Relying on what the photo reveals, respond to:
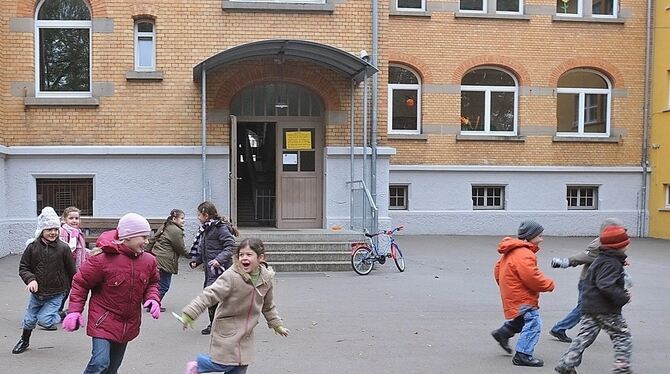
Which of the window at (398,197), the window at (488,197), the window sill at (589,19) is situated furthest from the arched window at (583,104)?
the window at (398,197)

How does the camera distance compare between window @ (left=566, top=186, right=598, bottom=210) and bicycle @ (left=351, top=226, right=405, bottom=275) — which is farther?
window @ (left=566, top=186, right=598, bottom=210)

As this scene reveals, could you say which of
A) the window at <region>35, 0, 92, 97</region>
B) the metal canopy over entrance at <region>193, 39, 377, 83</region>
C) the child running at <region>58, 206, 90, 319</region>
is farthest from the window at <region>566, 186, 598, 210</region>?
the child running at <region>58, 206, 90, 319</region>

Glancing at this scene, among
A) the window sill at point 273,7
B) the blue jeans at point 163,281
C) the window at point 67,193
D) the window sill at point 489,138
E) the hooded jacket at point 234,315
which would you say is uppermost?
the window sill at point 273,7

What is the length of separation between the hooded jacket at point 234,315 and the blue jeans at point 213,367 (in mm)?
49

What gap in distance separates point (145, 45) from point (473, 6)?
10.1 m

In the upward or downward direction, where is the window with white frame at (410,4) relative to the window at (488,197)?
upward

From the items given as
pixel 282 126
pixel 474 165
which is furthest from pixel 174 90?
pixel 474 165

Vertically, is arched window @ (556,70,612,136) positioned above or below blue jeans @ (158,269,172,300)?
A: above

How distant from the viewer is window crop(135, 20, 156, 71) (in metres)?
13.5

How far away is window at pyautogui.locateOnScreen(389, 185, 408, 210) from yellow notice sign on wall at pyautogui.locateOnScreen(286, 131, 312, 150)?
4.40 metres

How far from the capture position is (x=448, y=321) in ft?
26.0

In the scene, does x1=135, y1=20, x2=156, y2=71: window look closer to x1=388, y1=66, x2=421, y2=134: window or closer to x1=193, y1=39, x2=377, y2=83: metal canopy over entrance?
x1=193, y1=39, x2=377, y2=83: metal canopy over entrance

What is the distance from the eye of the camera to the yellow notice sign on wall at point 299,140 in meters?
14.6

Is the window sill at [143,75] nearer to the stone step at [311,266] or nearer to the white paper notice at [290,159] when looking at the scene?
the white paper notice at [290,159]
